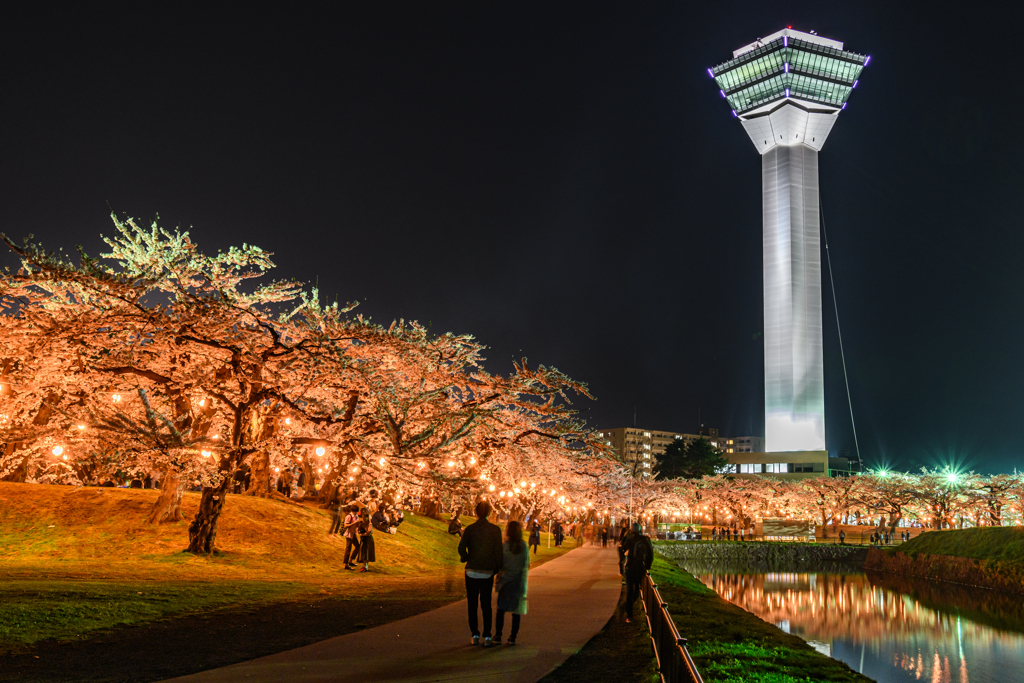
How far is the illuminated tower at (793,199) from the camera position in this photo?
125m

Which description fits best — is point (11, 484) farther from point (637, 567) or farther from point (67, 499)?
point (637, 567)

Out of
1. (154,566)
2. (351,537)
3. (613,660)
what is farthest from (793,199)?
(613,660)

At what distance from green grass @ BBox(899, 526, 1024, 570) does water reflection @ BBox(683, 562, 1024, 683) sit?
2.01 metres

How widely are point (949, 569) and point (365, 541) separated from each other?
35.3m

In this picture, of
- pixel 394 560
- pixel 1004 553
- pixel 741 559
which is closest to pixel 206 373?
pixel 394 560

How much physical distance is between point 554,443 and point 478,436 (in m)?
2.58

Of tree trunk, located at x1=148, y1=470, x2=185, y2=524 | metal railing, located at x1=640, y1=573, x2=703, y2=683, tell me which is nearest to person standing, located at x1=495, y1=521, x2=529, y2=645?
metal railing, located at x1=640, y1=573, x2=703, y2=683

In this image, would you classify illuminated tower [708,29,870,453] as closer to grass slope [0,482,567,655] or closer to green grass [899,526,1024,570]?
green grass [899,526,1024,570]

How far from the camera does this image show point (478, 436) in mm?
20109

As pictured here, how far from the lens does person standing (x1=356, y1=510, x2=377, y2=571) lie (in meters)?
20.3

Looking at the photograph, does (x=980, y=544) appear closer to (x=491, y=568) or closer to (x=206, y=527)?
(x=206, y=527)

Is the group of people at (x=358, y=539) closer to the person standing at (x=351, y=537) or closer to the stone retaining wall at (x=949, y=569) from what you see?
the person standing at (x=351, y=537)

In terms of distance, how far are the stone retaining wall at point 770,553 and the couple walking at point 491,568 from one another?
151 ft

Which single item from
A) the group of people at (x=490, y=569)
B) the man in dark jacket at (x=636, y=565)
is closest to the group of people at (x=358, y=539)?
the man in dark jacket at (x=636, y=565)
